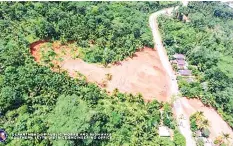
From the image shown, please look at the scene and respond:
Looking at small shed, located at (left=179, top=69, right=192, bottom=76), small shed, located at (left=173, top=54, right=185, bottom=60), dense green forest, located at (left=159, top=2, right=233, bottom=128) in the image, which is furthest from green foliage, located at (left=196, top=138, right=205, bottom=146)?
small shed, located at (left=173, top=54, right=185, bottom=60)

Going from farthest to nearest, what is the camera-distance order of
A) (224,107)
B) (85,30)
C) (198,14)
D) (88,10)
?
(198,14)
(88,10)
(85,30)
(224,107)

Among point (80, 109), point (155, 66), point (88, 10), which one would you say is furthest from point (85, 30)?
point (80, 109)

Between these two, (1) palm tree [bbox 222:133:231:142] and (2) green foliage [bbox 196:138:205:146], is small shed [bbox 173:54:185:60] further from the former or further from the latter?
(2) green foliage [bbox 196:138:205:146]

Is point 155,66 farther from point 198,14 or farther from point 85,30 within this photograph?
point 198,14

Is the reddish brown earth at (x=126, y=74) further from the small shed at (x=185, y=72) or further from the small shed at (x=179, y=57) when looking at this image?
the small shed at (x=179, y=57)

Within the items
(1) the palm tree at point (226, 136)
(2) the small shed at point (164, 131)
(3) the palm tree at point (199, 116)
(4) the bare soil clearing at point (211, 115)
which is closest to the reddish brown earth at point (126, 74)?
(4) the bare soil clearing at point (211, 115)
